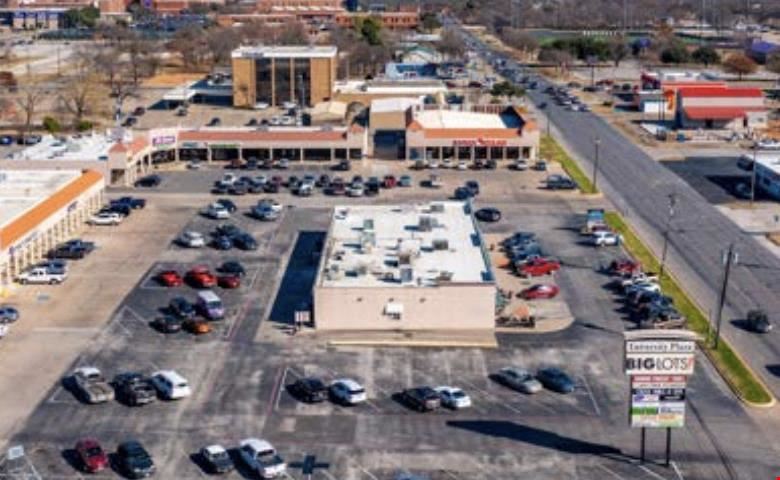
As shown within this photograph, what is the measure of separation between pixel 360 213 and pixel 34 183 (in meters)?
15.9

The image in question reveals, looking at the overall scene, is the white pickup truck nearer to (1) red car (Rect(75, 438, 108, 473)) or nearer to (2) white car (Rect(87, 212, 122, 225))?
(2) white car (Rect(87, 212, 122, 225))

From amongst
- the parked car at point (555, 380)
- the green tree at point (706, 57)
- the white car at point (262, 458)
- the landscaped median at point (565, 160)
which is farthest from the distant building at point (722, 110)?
the white car at point (262, 458)

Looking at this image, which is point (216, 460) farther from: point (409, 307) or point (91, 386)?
point (409, 307)

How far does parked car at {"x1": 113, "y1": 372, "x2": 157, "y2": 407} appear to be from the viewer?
1205 inches

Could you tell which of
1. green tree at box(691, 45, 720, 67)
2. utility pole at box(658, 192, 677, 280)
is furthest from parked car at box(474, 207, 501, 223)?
green tree at box(691, 45, 720, 67)

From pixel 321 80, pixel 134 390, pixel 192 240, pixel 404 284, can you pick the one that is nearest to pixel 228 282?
pixel 192 240

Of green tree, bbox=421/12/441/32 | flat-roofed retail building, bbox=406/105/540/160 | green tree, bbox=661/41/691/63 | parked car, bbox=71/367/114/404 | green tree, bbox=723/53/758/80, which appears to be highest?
green tree, bbox=421/12/441/32

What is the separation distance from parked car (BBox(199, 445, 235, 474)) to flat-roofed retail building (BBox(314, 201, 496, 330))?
10.1m

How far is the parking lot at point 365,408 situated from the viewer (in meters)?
27.2

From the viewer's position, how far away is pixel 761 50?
123875mm

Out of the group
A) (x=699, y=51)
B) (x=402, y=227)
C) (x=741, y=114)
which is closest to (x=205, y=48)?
(x=699, y=51)

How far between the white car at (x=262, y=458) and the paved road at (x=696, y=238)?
14.9 meters

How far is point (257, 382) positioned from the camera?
3228cm

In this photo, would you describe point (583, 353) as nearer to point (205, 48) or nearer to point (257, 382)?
point (257, 382)
